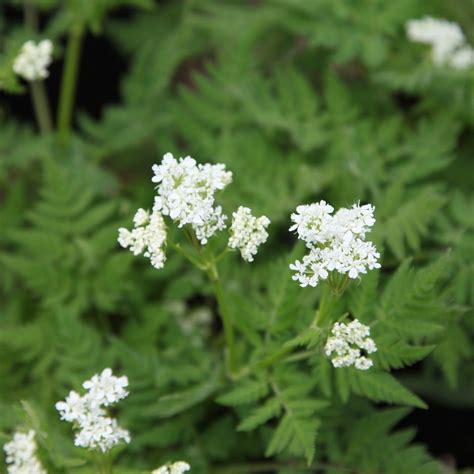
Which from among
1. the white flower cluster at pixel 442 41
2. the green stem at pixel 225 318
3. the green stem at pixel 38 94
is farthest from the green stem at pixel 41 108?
→ the white flower cluster at pixel 442 41

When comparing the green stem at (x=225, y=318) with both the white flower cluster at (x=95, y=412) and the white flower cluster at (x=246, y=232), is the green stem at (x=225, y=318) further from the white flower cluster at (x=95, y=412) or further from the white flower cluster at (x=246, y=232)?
the white flower cluster at (x=95, y=412)

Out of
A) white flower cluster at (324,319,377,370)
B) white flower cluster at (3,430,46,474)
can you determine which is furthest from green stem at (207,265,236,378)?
white flower cluster at (3,430,46,474)

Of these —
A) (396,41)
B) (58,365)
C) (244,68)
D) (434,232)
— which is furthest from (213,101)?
(58,365)

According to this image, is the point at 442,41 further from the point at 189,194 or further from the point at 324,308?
the point at 189,194

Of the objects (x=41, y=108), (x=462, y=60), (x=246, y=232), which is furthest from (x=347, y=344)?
(x=41, y=108)

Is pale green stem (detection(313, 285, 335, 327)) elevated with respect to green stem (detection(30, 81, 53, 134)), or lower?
lower

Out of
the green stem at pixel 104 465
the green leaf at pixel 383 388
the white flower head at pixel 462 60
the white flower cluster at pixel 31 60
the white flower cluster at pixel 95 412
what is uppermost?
Answer: the white flower cluster at pixel 31 60

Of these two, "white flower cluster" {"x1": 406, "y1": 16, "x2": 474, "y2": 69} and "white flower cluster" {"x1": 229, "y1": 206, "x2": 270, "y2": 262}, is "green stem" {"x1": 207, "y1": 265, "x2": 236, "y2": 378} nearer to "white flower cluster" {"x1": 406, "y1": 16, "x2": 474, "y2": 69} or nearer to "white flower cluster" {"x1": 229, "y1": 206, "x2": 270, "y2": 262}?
"white flower cluster" {"x1": 229, "y1": 206, "x2": 270, "y2": 262}
